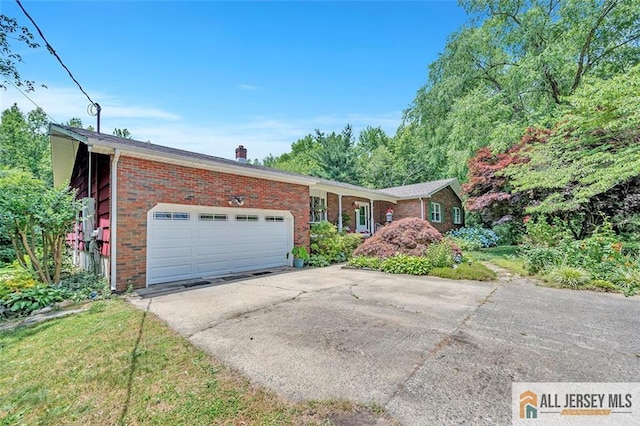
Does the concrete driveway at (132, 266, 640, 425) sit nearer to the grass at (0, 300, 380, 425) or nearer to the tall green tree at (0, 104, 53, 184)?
the grass at (0, 300, 380, 425)

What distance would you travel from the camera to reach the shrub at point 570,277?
679cm

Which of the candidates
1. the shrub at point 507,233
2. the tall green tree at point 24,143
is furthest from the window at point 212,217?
the tall green tree at point 24,143

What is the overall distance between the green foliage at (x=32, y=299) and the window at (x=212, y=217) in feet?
11.0

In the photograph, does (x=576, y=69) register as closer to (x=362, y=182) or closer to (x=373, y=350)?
(x=373, y=350)

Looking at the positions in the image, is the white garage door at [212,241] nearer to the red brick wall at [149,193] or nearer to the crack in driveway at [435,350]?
the red brick wall at [149,193]

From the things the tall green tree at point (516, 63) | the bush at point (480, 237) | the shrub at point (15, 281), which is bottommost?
the shrub at point (15, 281)

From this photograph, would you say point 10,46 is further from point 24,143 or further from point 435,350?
point 24,143

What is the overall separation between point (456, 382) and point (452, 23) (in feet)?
62.4

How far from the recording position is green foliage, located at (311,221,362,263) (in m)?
11.4

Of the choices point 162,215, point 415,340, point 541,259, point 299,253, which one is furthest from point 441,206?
point 415,340

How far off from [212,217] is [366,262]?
5.20 metres

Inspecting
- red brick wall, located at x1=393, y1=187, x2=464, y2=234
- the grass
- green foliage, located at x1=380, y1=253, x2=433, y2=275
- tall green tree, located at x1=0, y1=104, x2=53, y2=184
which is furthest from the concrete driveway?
tall green tree, located at x1=0, y1=104, x2=53, y2=184

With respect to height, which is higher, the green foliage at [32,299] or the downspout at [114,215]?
the downspout at [114,215]

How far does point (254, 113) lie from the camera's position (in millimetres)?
15516
